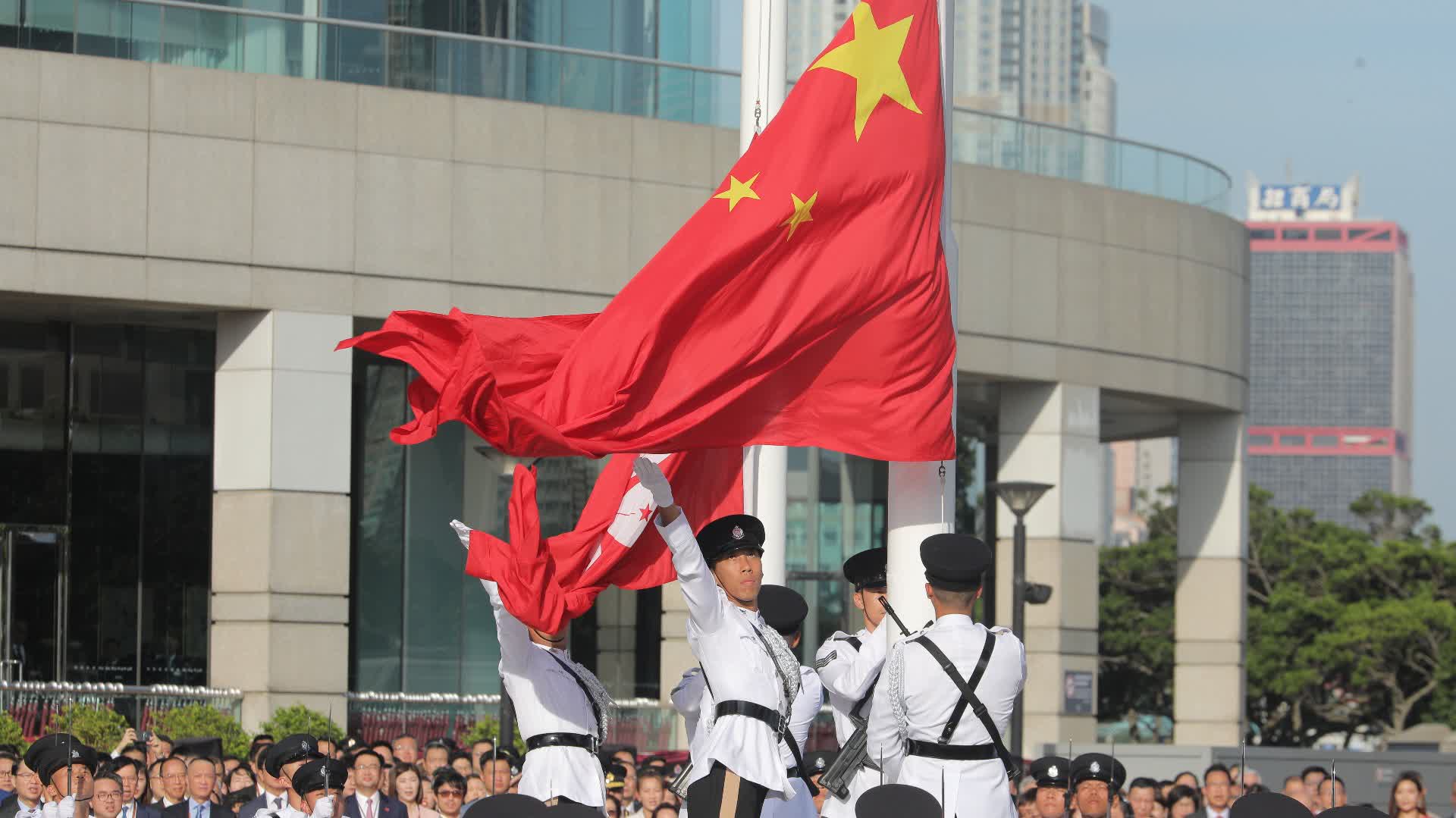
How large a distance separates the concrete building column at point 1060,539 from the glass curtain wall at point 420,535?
5.85 meters

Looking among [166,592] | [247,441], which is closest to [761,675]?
[247,441]

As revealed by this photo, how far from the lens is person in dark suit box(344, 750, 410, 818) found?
1337cm

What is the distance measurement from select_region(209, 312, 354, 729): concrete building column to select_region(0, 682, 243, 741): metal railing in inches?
13.4

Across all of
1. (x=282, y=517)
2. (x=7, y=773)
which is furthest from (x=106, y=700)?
(x=7, y=773)

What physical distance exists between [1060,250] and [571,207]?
7.06 metres

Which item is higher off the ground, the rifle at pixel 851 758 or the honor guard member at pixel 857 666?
the honor guard member at pixel 857 666

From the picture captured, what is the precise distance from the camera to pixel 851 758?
368 inches

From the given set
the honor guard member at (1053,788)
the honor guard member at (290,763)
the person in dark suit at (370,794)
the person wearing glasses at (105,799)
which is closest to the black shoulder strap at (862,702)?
the honor guard member at (1053,788)

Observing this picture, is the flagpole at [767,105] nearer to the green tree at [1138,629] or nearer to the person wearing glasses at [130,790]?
the person wearing glasses at [130,790]

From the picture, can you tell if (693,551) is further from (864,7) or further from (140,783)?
(140,783)

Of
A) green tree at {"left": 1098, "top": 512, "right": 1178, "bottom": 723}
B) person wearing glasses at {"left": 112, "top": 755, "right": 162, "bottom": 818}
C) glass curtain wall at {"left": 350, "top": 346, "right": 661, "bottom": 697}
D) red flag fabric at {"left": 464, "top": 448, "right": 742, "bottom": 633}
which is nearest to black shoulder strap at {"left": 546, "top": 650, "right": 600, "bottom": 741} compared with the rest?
red flag fabric at {"left": 464, "top": 448, "right": 742, "bottom": 633}

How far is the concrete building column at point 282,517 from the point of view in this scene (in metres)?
25.2

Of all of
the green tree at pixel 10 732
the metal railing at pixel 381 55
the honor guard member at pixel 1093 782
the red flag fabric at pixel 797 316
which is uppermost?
the metal railing at pixel 381 55

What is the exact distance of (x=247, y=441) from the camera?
25.5 m
